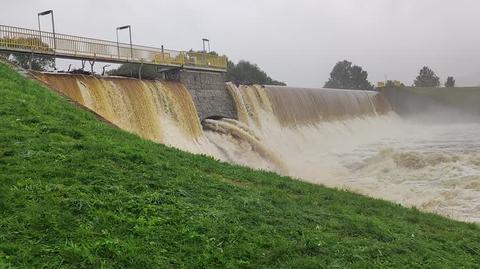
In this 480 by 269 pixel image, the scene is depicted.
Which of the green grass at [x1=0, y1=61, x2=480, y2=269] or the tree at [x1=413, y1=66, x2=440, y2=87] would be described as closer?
the green grass at [x1=0, y1=61, x2=480, y2=269]

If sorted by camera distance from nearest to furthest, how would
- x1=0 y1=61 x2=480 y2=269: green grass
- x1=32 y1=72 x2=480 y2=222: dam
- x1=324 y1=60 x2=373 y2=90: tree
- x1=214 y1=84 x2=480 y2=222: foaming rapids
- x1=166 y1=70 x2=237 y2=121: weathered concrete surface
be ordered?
x1=0 y1=61 x2=480 y2=269: green grass
x1=32 y1=72 x2=480 y2=222: dam
x1=214 y1=84 x2=480 y2=222: foaming rapids
x1=166 y1=70 x2=237 y2=121: weathered concrete surface
x1=324 y1=60 x2=373 y2=90: tree

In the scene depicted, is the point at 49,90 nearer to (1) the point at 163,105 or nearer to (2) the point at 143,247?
(1) the point at 163,105

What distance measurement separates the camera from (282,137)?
83.9 ft

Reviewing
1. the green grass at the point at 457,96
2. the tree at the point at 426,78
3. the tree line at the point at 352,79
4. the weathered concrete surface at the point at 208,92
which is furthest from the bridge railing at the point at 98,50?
the tree at the point at 426,78

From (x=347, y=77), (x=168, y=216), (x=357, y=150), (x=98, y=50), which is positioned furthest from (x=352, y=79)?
(x=168, y=216)

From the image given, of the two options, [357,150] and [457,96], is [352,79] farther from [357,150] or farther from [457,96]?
[357,150]

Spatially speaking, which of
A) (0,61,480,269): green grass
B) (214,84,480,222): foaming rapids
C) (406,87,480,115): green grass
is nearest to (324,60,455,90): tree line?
(406,87,480,115): green grass

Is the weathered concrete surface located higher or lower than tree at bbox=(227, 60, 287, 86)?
lower

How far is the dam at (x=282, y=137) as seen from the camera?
14.9 meters

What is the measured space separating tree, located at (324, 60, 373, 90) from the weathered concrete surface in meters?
68.7

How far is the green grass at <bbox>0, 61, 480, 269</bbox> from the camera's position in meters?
4.55

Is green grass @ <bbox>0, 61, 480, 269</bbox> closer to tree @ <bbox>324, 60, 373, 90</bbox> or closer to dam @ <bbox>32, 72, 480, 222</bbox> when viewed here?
dam @ <bbox>32, 72, 480, 222</bbox>

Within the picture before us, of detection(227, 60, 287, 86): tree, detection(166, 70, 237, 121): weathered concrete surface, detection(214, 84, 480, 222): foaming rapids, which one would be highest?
detection(227, 60, 287, 86): tree

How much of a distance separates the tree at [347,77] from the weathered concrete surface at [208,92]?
6869 cm
